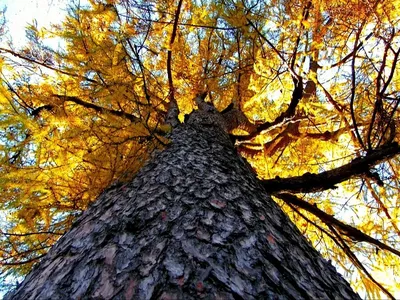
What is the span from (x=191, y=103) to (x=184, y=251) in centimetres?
445

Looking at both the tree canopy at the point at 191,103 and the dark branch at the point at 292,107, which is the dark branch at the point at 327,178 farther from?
the dark branch at the point at 292,107

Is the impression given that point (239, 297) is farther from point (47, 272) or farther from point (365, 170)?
point (365, 170)

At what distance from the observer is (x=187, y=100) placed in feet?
17.6

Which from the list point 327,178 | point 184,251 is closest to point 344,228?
point 327,178

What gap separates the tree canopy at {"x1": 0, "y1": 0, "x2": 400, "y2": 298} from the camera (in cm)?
239

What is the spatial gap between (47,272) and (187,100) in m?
4.33

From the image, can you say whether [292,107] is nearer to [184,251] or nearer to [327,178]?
[327,178]

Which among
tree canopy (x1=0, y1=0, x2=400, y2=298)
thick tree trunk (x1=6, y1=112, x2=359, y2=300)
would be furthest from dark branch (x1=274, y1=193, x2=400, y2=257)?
thick tree trunk (x1=6, y1=112, x2=359, y2=300)

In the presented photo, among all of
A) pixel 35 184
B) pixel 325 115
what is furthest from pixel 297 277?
pixel 325 115

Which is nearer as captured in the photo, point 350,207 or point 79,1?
point 79,1

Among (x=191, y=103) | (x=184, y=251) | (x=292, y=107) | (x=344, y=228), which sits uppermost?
(x=191, y=103)

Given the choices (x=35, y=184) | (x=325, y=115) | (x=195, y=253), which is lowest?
(x=195, y=253)

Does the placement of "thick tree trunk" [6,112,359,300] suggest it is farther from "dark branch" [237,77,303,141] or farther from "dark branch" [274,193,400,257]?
"dark branch" [237,77,303,141]

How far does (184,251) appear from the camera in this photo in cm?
109
